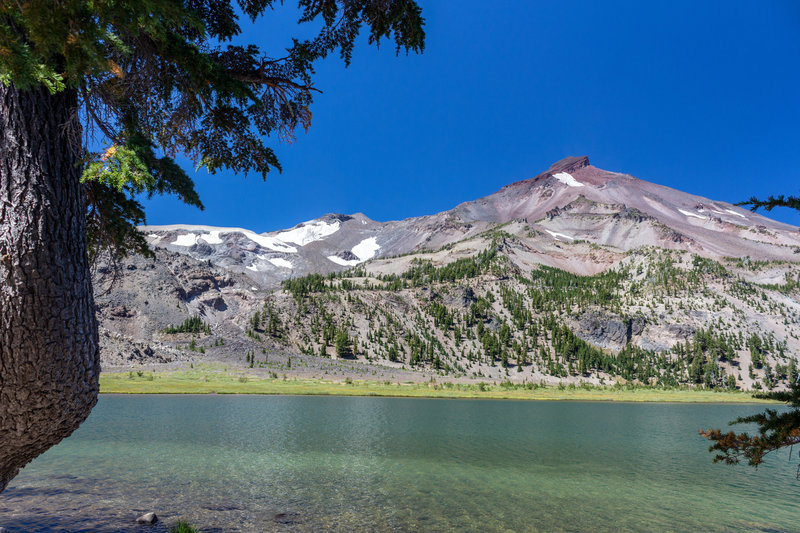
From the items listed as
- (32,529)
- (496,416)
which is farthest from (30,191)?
(496,416)

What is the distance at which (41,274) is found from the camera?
4.71m

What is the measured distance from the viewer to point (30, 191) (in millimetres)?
4750

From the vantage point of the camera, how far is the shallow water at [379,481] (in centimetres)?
1377

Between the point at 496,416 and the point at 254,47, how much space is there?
44438 mm

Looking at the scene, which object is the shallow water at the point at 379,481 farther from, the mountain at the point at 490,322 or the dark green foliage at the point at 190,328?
the dark green foliage at the point at 190,328

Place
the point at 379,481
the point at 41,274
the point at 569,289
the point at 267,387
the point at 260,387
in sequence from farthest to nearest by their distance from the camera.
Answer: the point at 569,289
the point at 267,387
the point at 260,387
the point at 379,481
the point at 41,274

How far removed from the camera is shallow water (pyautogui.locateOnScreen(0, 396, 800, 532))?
13.8 m

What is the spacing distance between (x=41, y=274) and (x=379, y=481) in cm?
1675

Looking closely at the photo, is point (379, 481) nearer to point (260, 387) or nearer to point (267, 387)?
point (267, 387)

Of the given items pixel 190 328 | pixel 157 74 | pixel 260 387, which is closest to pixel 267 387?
pixel 260 387

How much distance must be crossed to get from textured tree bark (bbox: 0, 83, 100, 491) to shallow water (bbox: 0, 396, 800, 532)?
9298 mm

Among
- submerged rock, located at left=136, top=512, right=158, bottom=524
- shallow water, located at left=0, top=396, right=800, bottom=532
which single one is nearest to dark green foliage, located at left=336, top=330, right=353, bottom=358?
shallow water, located at left=0, top=396, right=800, bottom=532

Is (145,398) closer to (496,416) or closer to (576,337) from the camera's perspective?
(496,416)

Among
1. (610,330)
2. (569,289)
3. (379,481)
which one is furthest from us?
(569,289)
